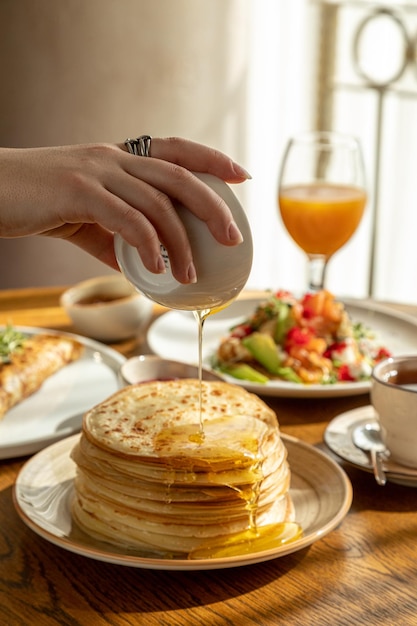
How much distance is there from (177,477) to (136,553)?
0.12 metres

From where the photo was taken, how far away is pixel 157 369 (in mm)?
A: 1558

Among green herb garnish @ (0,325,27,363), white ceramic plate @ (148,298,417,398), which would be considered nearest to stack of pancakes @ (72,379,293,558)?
white ceramic plate @ (148,298,417,398)

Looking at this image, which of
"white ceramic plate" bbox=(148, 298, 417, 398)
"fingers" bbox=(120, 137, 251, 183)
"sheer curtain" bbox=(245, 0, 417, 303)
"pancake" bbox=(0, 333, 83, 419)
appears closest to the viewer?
"fingers" bbox=(120, 137, 251, 183)

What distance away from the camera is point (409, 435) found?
1.26 metres

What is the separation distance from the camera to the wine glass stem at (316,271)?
2113mm

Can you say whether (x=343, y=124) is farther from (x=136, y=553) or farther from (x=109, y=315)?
(x=136, y=553)

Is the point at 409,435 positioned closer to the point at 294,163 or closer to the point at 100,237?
the point at 100,237

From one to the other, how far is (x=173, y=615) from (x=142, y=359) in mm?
652

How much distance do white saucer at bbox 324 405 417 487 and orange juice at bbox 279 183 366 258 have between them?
67 centimetres

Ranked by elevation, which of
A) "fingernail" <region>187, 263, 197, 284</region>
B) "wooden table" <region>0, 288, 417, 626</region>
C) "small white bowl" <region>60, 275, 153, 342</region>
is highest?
"fingernail" <region>187, 263, 197, 284</region>

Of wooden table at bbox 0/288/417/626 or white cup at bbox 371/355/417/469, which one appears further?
white cup at bbox 371/355/417/469

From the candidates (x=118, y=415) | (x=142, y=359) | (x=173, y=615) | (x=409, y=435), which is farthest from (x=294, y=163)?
(x=173, y=615)

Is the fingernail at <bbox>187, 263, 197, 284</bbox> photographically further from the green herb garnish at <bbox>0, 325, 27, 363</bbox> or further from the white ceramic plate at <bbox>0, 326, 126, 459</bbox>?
the green herb garnish at <bbox>0, 325, 27, 363</bbox>

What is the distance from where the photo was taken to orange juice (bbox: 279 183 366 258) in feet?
6.86
